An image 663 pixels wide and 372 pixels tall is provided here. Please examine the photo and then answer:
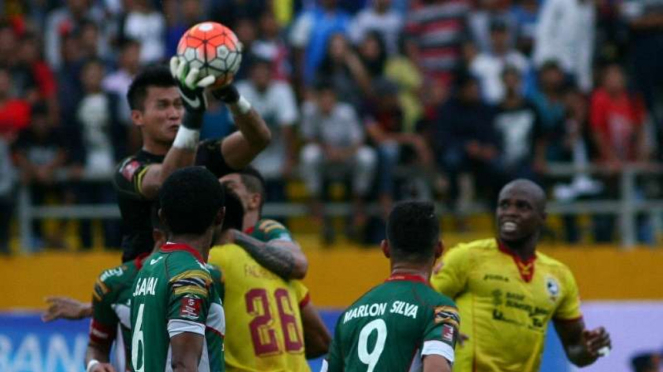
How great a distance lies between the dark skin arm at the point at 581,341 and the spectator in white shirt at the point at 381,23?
7.22 meters

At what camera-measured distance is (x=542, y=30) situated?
16.0 meters

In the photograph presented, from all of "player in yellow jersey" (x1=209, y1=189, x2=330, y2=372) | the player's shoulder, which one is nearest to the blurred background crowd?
the player's shoulder

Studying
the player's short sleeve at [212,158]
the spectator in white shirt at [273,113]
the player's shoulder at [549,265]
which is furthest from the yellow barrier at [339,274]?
the player's short sleeve at [212,158]

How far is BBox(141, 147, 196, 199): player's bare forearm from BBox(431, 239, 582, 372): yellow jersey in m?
2.05

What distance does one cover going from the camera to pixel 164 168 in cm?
728

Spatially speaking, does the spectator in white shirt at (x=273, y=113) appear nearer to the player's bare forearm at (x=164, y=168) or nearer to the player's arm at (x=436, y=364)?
the player's bare forearm at (x=164, y=168)

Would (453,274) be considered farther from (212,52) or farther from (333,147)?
(333,147)

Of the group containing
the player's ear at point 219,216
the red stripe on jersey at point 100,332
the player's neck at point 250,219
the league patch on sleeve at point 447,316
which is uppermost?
the player's ear at point 219,216

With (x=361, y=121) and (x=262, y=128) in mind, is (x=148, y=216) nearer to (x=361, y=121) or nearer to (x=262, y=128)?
(x=262, y=128)

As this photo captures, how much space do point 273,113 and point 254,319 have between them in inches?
269

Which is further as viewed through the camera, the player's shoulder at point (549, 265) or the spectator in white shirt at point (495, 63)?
the spectator in white shirt at point (495, 63)

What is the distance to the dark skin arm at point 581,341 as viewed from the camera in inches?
341

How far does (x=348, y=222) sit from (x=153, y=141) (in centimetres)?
711

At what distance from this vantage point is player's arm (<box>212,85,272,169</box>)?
7.42 metres
